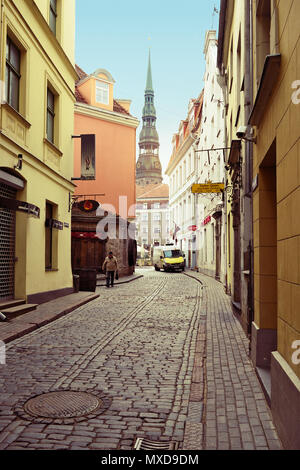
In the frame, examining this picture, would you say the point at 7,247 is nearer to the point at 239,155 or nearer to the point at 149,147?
the point at 239,155

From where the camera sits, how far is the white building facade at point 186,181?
1479 inches

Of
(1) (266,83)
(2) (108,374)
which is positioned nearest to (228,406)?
(2) (108,374)

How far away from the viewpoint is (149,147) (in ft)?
367

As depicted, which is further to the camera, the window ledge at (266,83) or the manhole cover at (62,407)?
the manhole cover at (62,407)

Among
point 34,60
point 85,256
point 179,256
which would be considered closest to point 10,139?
point 34,60

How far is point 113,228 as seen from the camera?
2628 cm

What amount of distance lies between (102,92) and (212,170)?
823 centimetres

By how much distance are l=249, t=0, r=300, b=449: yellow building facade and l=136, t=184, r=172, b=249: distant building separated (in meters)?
75.5

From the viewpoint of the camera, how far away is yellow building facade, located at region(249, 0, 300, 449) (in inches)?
136

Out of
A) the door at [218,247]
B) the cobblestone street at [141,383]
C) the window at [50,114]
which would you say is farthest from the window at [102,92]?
the cobblestone street at [141,383]

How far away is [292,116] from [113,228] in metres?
22.9

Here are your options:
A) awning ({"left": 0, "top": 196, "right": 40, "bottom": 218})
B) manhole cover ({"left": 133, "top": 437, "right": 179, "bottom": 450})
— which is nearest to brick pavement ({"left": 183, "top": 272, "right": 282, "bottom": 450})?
manhole cover ({"left": 133, "top": 437, "right": 179, "bottom": 450})

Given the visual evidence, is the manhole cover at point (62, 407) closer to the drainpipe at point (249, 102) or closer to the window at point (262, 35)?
the drainpipe at point (249, 102)

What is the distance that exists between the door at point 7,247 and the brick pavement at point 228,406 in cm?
531
